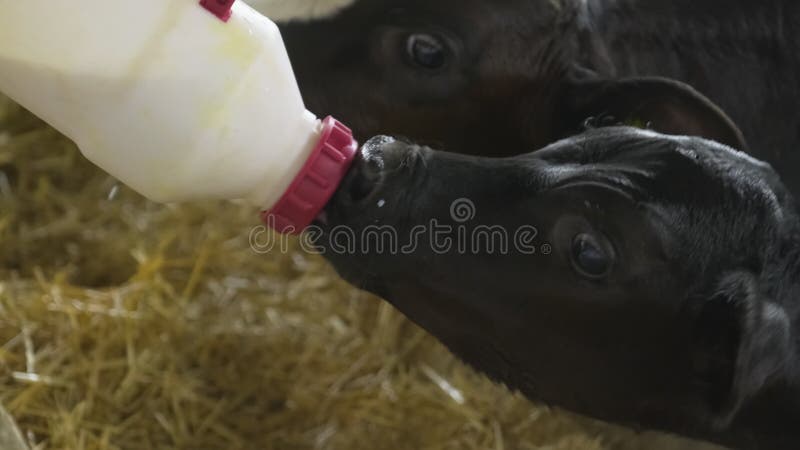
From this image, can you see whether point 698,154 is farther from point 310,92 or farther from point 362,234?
point 310,92

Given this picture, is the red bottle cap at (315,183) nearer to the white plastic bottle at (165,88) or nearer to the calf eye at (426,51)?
the white plastic bottle at (165,88)

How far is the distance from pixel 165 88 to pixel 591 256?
0.86 metres

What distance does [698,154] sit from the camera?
6.85ft

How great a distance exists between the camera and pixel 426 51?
2.78 m

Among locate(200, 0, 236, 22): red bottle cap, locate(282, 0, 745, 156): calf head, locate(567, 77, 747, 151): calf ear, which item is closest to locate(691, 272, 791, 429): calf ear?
locate(567, 77, 747, 151): calf ear

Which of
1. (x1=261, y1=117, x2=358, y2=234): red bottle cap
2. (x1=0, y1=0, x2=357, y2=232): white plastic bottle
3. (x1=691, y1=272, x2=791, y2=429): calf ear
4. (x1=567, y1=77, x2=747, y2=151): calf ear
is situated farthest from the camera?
(x1=567, y1=77, x2=747, y2=151): calf ear

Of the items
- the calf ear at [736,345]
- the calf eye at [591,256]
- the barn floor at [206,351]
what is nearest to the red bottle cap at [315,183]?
the calf eye at [591,256]

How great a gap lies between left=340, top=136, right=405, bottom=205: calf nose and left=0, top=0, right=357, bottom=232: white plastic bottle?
0.21m

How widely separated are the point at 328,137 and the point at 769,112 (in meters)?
1.66

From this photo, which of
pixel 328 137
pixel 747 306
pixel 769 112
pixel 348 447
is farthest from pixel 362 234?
pixel 769 112

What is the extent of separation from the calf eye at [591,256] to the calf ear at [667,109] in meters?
0.55

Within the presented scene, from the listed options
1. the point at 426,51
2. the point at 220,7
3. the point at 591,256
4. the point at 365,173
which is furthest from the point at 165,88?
the point at 426,51

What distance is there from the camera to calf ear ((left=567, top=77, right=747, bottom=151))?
247 cm

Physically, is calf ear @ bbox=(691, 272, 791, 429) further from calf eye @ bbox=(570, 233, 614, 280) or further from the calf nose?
the calf nose
